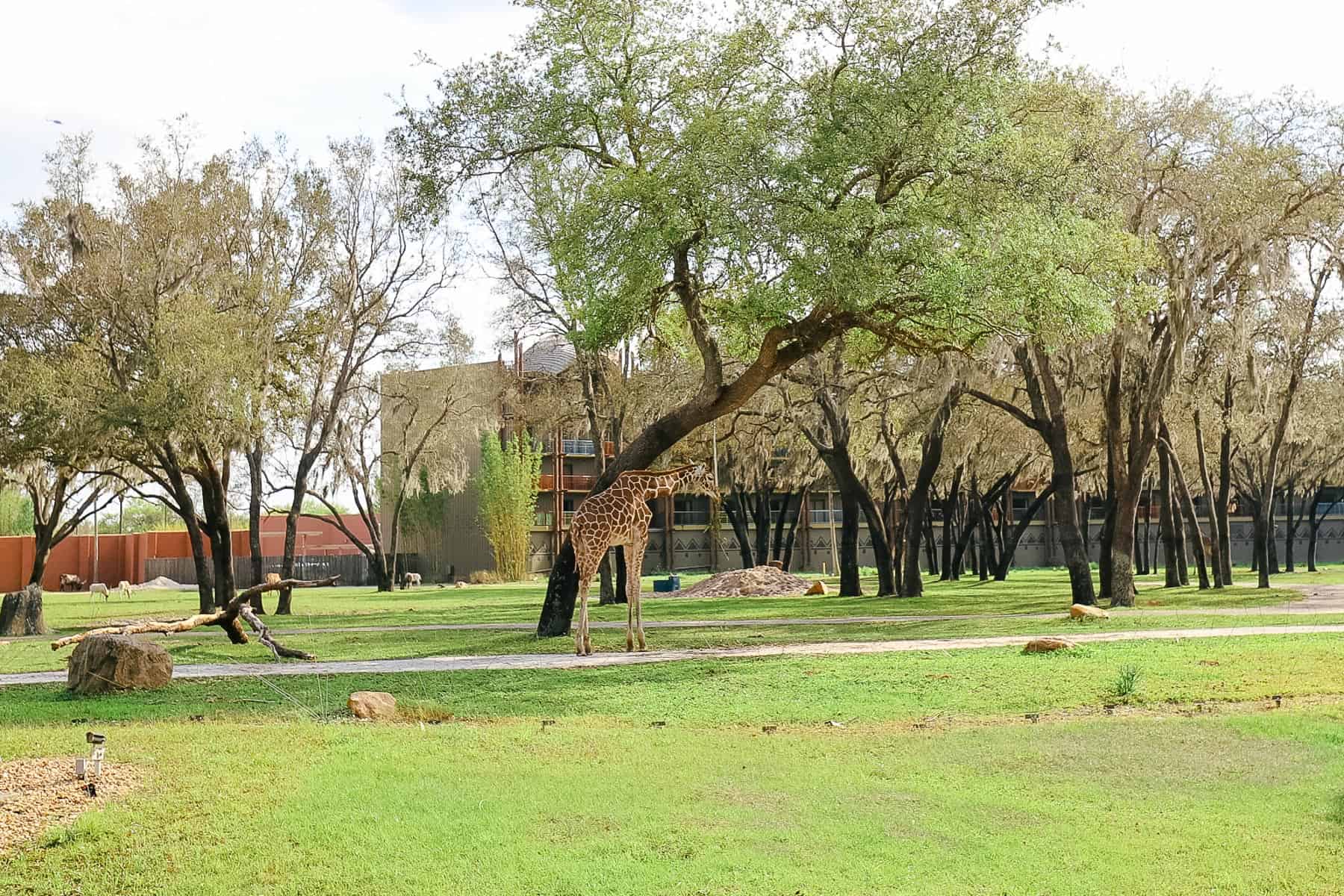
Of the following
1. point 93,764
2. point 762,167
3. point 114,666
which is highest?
point 762,167

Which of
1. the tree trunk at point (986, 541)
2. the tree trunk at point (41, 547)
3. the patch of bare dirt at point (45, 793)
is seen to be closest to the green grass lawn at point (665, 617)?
the tree trunk at point (41, 547)

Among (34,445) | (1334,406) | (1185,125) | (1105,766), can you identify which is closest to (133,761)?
(1105,766)

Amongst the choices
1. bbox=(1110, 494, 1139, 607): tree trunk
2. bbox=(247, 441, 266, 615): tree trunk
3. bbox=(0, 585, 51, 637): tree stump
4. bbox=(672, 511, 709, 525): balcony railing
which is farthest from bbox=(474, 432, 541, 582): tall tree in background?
bbox=(1110, 494, 1139, 607): tree trunk

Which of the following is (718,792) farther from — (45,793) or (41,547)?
(41,547)

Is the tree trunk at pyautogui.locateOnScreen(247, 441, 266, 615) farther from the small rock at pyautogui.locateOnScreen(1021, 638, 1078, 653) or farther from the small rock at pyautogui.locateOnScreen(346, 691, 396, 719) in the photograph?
the small rock at pyautogui.locateOnScreen(1021, 638, 1078, 653)

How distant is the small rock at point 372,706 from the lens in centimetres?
1033

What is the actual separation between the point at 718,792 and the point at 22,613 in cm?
1929

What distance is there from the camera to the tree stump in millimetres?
21969

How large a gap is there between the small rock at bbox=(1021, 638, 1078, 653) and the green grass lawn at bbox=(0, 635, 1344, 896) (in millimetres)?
2338

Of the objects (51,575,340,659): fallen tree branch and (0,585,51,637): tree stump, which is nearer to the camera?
(51,575,340,659): fallen tree branch

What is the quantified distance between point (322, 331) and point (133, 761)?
21021mm

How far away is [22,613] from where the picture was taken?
22094 millimetres

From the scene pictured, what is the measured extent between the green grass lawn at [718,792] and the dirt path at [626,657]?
2.23m

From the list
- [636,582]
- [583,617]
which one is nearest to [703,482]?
[636,582]
